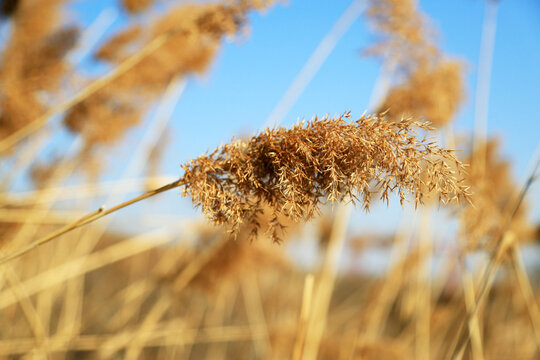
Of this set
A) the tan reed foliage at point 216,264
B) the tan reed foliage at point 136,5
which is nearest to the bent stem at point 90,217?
the tan reed foliage at point 216,264

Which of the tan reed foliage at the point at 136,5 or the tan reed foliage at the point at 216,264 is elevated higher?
the tan reed foliage at the point at 136,5

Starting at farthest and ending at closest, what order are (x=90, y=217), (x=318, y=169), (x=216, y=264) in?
(x=216, y=264) → (x=90, y=217) → (x=318, y=169)

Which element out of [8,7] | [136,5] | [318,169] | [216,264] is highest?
[8,7]

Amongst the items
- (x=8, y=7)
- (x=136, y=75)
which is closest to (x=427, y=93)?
(x=136, y=75)

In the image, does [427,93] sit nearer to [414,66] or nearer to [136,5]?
[414,66]

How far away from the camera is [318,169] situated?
2.76 feet

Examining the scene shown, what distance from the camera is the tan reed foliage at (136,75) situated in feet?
8.95

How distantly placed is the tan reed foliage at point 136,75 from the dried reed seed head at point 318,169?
74.6 inches

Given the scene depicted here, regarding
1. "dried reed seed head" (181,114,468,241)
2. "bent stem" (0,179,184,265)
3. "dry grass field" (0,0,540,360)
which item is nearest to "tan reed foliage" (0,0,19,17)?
"dry grass field" (0,0,540,360)

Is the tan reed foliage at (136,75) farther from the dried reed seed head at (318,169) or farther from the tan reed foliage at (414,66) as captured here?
the dried reed seed head at (318,169)

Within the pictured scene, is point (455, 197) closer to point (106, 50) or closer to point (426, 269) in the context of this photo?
point (426, 269)

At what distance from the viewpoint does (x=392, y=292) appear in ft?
10.6

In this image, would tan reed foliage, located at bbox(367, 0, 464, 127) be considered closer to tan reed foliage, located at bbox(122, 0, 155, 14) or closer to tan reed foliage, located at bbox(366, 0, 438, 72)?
tan reed foliage, located at bbox(366, 0, 438, 72)

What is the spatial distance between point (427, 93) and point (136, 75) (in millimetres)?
1925
